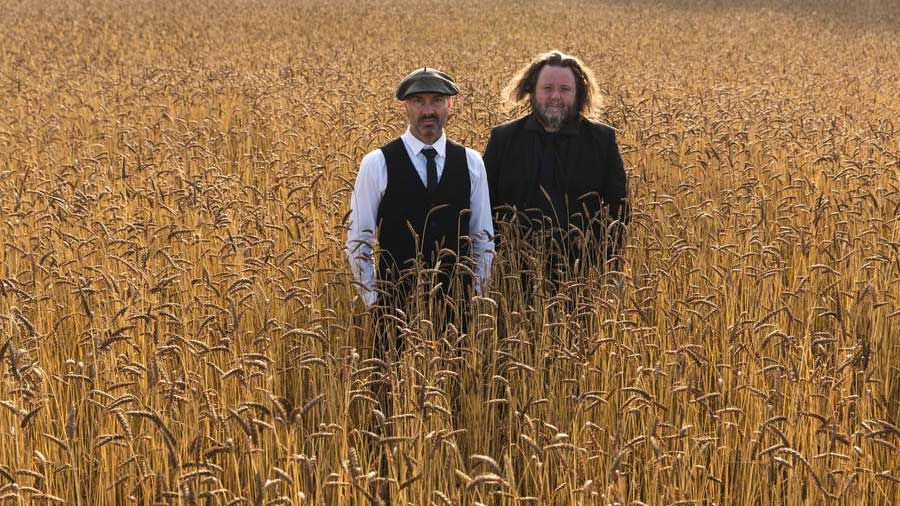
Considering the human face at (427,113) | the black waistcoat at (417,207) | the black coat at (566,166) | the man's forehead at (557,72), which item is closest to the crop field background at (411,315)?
the black waistcoat at (417,207)

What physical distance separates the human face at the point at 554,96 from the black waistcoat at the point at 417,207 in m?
0.71

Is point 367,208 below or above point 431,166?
below

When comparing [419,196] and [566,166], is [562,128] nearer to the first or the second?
[566,166]

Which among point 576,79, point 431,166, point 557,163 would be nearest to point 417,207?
point 431,166

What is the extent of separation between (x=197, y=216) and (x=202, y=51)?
11240 millimetres

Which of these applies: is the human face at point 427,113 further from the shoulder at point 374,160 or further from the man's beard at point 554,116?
the man's beard at point 554,116

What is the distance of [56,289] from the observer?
4.04 m

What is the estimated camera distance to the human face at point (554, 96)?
4324 mm

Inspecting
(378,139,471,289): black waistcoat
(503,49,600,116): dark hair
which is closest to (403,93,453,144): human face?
(378,139,471,289): black waistcoat

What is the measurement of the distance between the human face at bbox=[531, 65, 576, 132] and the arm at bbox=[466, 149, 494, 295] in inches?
24.8

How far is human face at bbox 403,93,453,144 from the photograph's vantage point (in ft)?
12.0

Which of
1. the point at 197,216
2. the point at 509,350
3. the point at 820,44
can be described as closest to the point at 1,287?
the point at 197,216

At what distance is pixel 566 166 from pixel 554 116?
24 centimetres

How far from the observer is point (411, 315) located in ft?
11.9
